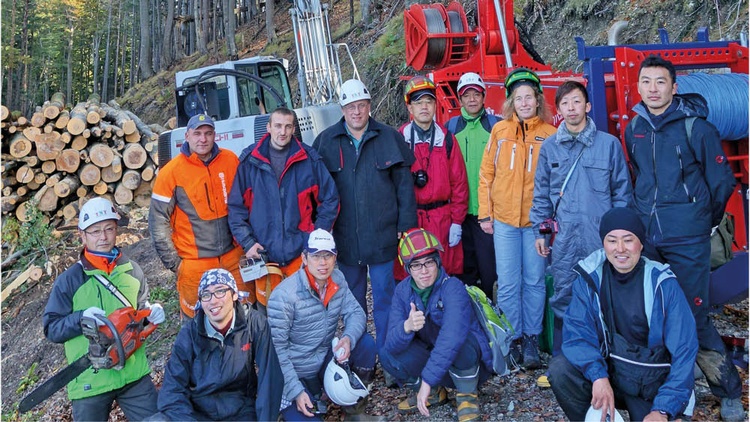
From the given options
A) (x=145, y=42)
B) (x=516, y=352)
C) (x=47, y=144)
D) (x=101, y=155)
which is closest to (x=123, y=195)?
(x=101, y=155)

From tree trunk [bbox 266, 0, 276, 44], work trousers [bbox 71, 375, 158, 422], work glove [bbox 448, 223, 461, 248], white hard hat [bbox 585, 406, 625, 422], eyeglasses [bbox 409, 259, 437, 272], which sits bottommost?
white hard hat [bbox 585, 406, 625, 422]

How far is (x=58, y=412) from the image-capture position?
704 centimetres

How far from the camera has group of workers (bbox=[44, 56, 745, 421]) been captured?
11.8 feet

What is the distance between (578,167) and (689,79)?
98 centimetres

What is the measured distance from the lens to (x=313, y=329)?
175 inches

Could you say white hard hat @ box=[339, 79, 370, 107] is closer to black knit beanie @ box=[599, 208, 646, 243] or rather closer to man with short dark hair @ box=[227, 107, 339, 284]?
man with short dark hair @ box=[227, 107, 339, 284]

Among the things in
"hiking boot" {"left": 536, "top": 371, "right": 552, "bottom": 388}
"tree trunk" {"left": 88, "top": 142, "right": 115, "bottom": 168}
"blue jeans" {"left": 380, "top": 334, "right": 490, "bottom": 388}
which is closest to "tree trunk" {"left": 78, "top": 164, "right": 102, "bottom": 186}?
"tree trunk" {"left": 88, "top": 142, "right": 115, "bottom": 168}

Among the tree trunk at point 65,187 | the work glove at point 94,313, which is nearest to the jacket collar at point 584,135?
the work glove at point 94,313

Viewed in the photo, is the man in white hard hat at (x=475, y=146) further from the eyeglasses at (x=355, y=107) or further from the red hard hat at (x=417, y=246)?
the red hard hat at (x=417, y=246)

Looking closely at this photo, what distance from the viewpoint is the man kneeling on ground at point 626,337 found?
338 centimetres

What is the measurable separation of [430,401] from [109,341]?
2110 millimetres

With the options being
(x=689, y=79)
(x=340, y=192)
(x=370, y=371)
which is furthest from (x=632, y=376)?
(x=340, y=192)

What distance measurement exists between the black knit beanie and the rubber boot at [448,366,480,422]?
130 cm

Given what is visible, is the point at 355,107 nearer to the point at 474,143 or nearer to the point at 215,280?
the point at 474,143
